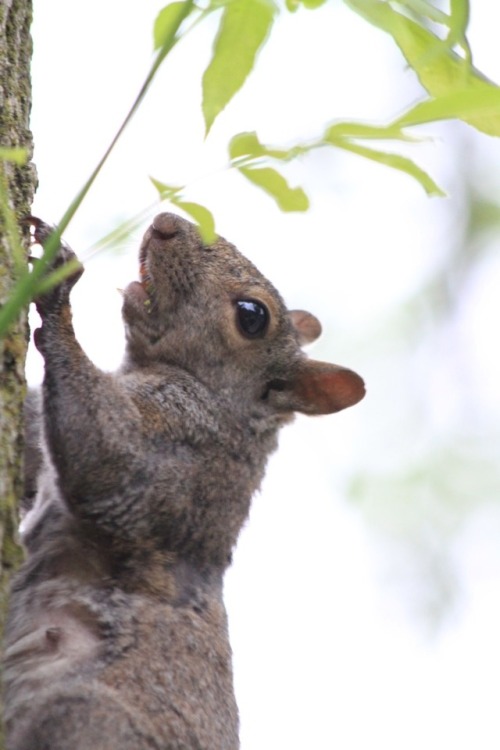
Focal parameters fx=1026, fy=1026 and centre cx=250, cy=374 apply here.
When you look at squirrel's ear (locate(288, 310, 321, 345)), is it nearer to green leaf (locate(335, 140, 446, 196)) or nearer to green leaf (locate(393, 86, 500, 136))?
green leaf (locate(335, 140, 446, 196))

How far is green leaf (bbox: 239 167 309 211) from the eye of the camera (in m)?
1.79

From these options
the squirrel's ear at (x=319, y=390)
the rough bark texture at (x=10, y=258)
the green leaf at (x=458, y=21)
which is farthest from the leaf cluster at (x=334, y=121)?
the squirrel's ear at (x=319, y=390)

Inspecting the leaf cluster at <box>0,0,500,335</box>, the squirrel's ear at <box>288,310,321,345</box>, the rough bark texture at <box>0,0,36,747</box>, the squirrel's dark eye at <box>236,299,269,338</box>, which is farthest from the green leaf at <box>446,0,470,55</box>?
the squirrel's ear at <box>288,310,321,345</box>

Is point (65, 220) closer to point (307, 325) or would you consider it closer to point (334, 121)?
point (334, 121)

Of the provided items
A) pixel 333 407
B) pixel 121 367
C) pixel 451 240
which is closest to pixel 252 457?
pixel 333 407

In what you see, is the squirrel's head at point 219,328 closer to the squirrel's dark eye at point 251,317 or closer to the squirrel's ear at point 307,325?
the squirrel's dark eye at point 251,317

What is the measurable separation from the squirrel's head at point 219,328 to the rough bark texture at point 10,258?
131cm

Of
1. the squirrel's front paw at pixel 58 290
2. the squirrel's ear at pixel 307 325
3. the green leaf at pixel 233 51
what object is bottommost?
the green leaf at pixel 233 51

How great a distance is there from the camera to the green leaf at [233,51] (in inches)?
71.6

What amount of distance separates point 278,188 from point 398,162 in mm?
214

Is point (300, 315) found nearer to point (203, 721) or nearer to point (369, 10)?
point (203, 721)

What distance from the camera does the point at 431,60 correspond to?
1.96 m

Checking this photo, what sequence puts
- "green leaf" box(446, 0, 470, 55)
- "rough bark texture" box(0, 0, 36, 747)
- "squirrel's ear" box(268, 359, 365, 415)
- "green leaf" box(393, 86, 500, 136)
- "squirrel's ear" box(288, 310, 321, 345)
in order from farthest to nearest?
"squirrel's ear" box(288, 310, 321, 345) < "squirrel's ear" box(268, 359, 365, 415) < "rough bark texture" box(0, 0, 36, 747) < "green leaf" box(446, 0, 470, 55) < "green leaf" box(393, 86, 500, 136)

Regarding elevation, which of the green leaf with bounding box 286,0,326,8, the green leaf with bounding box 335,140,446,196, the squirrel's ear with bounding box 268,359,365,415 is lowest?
the green leaf with bounding box 335,140,446,196
